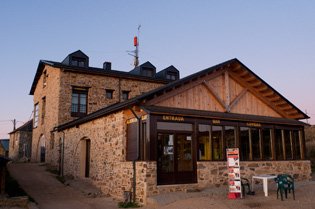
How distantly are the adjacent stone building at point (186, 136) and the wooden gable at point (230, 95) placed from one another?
4 cm

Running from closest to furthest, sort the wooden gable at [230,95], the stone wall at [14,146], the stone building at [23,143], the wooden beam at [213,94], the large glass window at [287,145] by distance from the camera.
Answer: the wooden gable at [230,95] < the wooden beam at [213,94] < the large glass window at [287,145] < the stone building at [23,143] < the stone wall at [14,146]

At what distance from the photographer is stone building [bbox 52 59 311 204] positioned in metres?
11.4

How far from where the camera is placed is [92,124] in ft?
49.1

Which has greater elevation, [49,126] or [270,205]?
[49,126]

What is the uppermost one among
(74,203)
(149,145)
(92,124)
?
(92,124)

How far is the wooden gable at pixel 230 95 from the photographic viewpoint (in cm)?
1298

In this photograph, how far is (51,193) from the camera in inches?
523

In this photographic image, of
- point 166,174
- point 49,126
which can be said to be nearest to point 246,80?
point 166,174

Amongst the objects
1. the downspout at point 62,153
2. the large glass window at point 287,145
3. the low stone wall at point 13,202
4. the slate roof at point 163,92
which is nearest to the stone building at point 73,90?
the downspout at point 62,153

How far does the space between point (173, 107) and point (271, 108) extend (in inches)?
245

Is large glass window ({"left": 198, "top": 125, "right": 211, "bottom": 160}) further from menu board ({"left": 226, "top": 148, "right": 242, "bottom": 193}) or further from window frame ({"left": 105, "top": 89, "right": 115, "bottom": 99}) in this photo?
window frame ({"left": 105, "top": 89, "right": 115, "bottom": 99})

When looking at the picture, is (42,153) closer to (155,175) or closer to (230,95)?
(230,95)

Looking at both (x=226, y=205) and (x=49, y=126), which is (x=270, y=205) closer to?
(x=226, y=205)

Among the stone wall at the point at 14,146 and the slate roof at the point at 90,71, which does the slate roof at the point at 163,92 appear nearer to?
the slate roof at the point at 90,71
